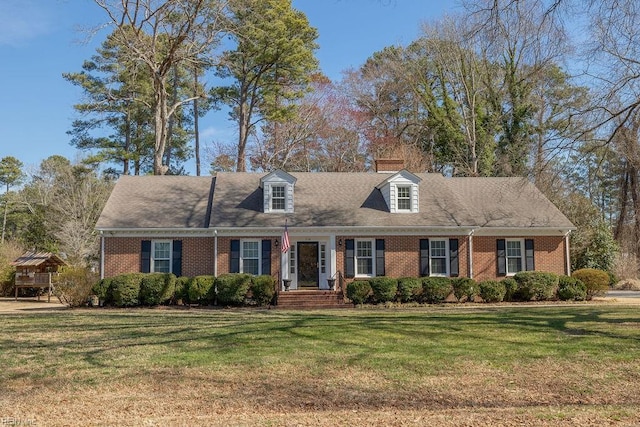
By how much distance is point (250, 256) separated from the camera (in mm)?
21656

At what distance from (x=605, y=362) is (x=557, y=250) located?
50.9 ft

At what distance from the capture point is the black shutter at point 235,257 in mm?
21438

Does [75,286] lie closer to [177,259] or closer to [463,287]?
[177,259]

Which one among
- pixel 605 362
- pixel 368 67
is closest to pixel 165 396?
pixel 605 362

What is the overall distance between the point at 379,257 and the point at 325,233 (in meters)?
2.37

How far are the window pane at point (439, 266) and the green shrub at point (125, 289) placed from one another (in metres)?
11.4

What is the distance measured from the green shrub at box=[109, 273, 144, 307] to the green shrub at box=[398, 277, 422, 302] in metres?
9.57

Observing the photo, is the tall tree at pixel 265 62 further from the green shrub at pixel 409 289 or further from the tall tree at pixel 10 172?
the tall tree at pixel 10 172

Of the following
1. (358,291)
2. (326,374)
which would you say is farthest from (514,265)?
(326,374)

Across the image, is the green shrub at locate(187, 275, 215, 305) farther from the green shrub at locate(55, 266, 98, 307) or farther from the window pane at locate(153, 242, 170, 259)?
the green shrub at locate(55, 266, 98, 307)

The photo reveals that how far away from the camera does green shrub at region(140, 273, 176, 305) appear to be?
19.4 m

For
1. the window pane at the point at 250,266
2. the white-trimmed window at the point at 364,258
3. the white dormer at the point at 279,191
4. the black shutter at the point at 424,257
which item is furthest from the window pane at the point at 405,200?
the window pane at the point at 250,266

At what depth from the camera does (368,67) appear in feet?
142

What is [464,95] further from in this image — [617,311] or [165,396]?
[165,396]
